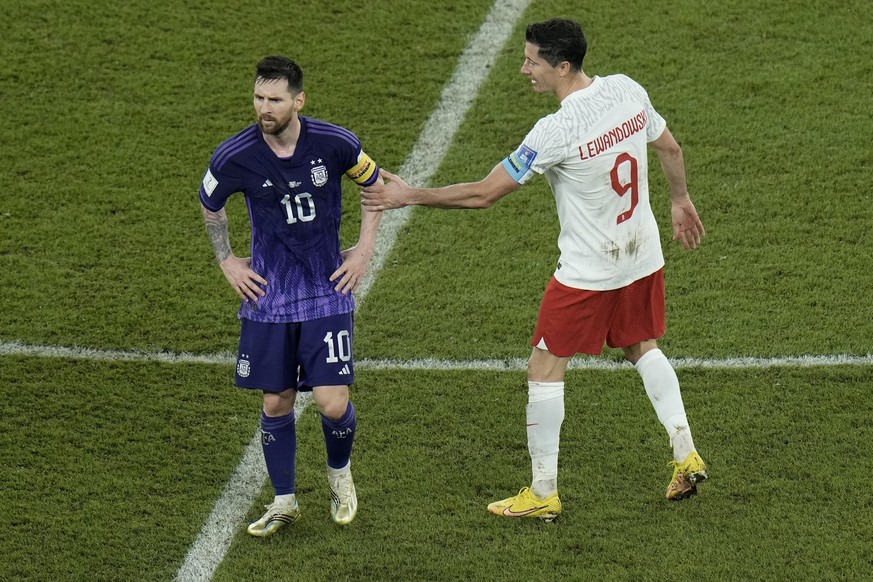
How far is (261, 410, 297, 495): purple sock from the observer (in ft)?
17.8

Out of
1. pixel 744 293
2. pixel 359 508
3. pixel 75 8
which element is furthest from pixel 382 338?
pixel 75 8

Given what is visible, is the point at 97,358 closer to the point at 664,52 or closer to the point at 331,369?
the point at 331,369

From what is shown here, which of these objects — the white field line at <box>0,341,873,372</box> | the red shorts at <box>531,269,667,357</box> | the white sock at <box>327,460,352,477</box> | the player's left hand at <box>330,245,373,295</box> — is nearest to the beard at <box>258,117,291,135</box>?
the player's left hand at <box>330,245,373,295</box>

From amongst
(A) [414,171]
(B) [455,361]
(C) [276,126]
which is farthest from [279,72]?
(A) [414,171]

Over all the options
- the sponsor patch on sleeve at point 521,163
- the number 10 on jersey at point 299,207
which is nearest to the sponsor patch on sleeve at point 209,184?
the number 10 on jersey at point 299,207

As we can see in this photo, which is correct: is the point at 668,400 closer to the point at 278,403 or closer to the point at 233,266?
the point at 278,403

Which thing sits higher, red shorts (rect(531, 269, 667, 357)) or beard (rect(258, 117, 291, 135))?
beard (rect(258, 117, 291, 135))

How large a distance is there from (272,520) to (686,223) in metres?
2.16

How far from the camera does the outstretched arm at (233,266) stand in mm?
5145

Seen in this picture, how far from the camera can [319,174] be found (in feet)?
16.8

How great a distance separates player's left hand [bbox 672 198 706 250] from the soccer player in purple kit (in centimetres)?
135

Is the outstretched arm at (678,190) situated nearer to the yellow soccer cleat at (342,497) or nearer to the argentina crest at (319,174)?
the argentina crest at (319,174)

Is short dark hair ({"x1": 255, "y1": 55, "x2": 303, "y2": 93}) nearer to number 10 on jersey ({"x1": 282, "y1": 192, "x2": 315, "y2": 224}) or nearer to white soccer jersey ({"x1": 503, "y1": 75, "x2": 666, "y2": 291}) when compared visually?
number 10 on jersey ({"x1": 282, "y1": 192, "x2": 315, "y2": 224})

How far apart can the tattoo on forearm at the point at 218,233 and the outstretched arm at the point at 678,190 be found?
1.76 metres
